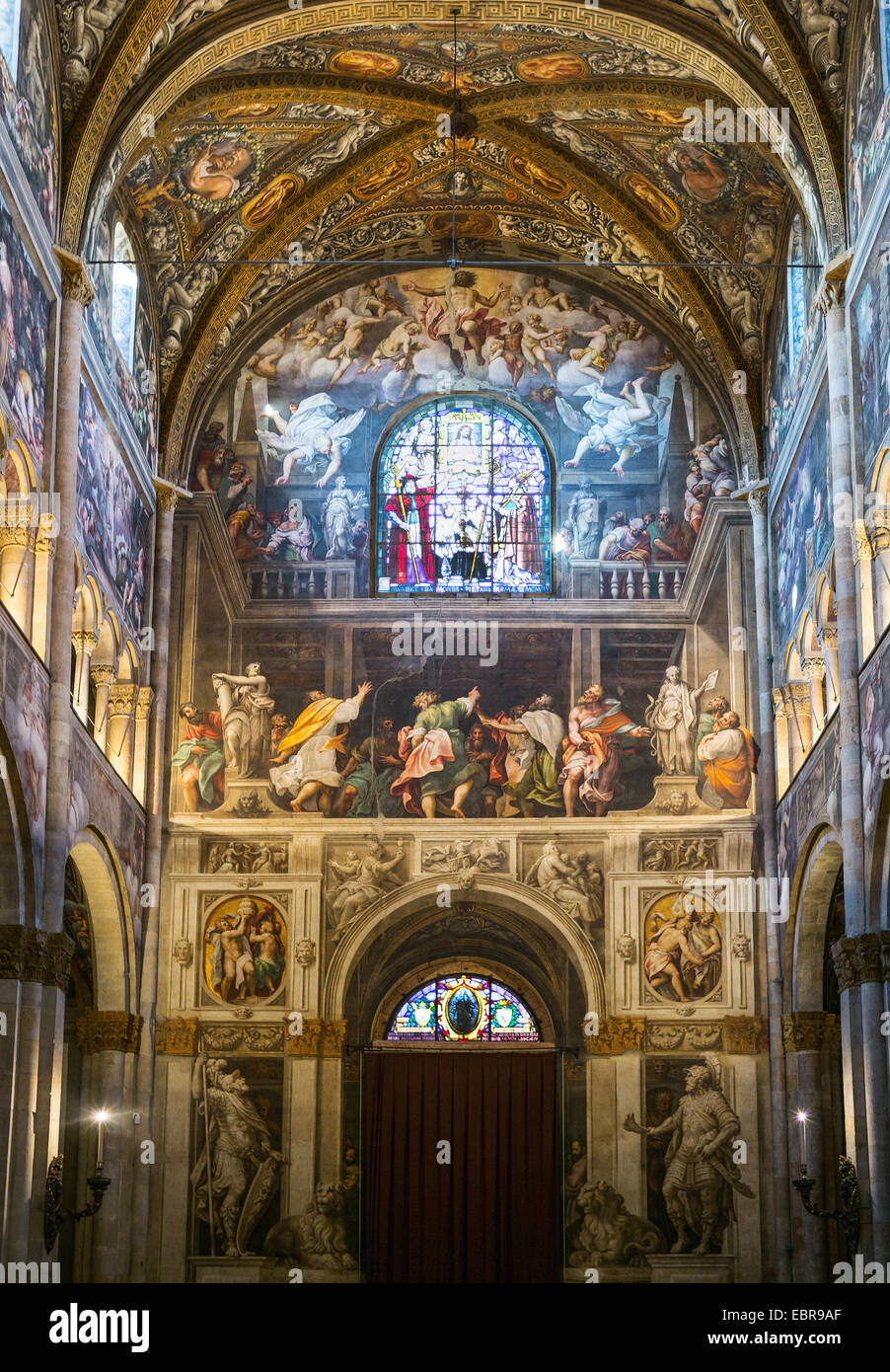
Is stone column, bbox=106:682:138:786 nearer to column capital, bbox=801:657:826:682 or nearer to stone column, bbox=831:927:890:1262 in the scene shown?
column capital, bbox=801:657:826:682

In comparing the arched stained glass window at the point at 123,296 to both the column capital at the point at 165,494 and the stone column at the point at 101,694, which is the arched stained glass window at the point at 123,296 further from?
the stone column at the point at 101,694

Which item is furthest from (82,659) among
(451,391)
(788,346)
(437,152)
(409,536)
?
(788,346)

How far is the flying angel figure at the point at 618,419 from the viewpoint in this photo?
29.5 meters

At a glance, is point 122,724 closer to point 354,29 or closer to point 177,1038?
point 177,1038

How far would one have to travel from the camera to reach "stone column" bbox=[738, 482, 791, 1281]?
25281mm

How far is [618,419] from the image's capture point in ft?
97.4

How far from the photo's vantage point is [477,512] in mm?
29547

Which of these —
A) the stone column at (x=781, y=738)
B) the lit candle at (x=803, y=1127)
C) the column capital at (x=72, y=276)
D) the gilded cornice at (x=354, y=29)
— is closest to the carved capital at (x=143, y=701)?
the column capital at (x=72, y=276)

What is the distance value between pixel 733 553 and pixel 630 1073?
25.6 feet

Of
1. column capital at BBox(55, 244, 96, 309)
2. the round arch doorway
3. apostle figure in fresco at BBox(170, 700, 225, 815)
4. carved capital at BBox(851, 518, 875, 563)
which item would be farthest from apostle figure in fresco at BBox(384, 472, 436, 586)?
carved capital at BBox(851, 518, 875, 563)

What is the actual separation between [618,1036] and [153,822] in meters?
7.13
